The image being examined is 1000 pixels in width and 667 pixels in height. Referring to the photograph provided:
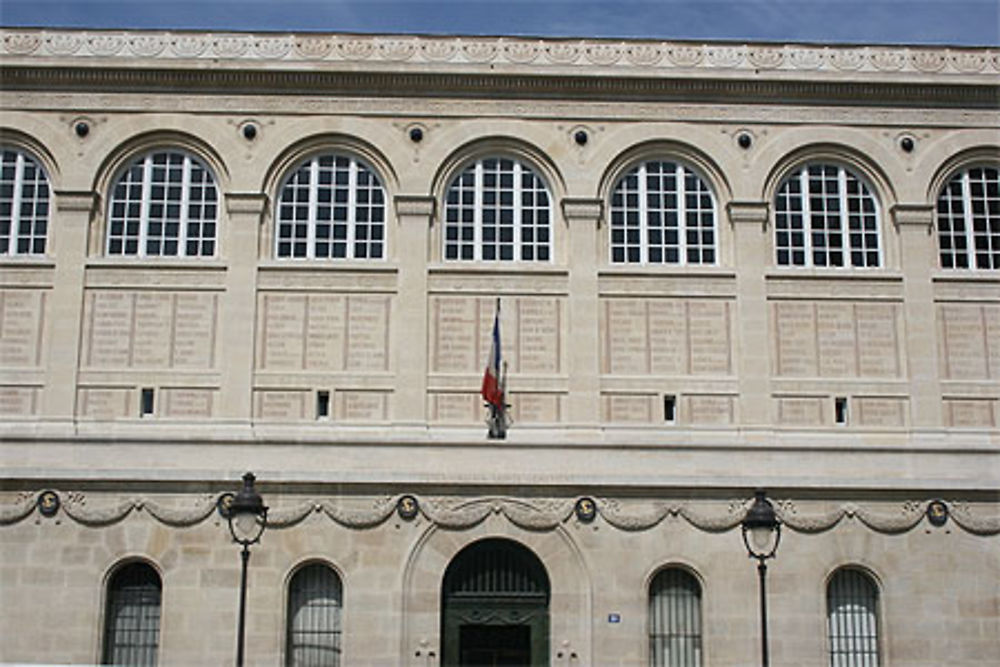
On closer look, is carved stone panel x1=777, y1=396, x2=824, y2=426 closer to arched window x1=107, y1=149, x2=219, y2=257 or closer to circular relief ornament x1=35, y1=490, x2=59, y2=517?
arched window x1=107, y1=149, x2=219, y2=257

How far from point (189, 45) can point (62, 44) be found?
2914 mm

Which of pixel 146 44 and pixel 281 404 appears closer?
pixel 281 404

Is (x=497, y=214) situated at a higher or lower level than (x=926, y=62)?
lower

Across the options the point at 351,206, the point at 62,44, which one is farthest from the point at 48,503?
the point at 62,44

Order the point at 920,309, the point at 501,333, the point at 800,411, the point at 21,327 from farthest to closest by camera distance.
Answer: the point at 920,309 → the point at 501,333 → the point at 21,327 → the point at 800,411

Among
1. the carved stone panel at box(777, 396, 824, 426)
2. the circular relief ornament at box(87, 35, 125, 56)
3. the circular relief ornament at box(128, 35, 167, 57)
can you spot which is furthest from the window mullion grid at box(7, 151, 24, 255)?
the carved stone panel at box(777, 396, 824, 426)

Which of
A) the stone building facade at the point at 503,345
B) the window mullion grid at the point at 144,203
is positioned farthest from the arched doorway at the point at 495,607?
the window mullion grid at the point at 144,203

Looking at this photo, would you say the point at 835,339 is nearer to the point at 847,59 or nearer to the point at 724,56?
the point at 847,59

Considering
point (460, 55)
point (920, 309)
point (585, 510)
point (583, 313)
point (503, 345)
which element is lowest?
point (585, 510)

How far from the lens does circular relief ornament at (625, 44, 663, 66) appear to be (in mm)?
28547

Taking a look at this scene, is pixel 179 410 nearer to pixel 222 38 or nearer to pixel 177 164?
pixel 177 164

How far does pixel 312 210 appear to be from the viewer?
92.2 ft

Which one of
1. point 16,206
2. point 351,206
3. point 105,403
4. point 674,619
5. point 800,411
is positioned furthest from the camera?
point 351,206

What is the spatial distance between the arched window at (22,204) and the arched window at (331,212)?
539 cm
